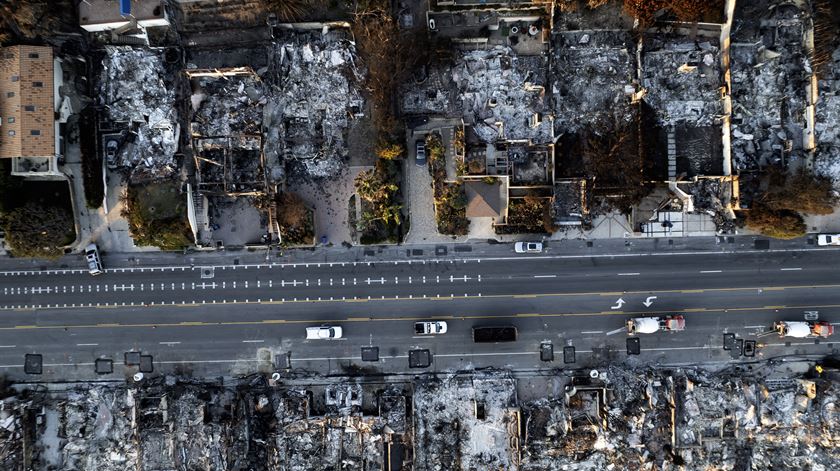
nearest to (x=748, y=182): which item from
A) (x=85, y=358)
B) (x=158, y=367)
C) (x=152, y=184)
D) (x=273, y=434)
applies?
(x=273, y=434)

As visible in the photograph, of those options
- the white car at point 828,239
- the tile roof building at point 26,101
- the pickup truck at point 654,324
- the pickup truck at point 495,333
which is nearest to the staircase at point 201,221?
the tile roof building at point 26,101

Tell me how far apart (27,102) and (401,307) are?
27670 millimetres

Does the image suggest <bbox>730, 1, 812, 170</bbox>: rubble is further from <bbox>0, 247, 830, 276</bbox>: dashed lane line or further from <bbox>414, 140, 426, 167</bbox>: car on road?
<bbox>414, 140, 426, 167</bbox>: car on road

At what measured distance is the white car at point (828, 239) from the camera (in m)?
34.2

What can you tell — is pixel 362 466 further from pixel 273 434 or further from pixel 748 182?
pixel 748 182

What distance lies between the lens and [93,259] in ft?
112

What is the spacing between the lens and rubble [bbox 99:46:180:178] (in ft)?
109

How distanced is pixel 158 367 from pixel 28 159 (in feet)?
54.1

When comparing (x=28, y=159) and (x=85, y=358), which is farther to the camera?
(x=85, y=358)

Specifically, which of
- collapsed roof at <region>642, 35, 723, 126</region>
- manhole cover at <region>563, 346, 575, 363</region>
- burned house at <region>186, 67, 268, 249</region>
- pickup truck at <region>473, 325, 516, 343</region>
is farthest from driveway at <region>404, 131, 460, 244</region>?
collapsed roof at <region>642, 35, 723, 126</region>

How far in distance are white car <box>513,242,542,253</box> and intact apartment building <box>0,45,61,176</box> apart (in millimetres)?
31541

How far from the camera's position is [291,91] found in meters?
33.8

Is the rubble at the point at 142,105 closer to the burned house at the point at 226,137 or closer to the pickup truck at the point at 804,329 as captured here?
the burned house at the point at 226,137

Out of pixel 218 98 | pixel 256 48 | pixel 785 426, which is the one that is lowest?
pixel 785 426
